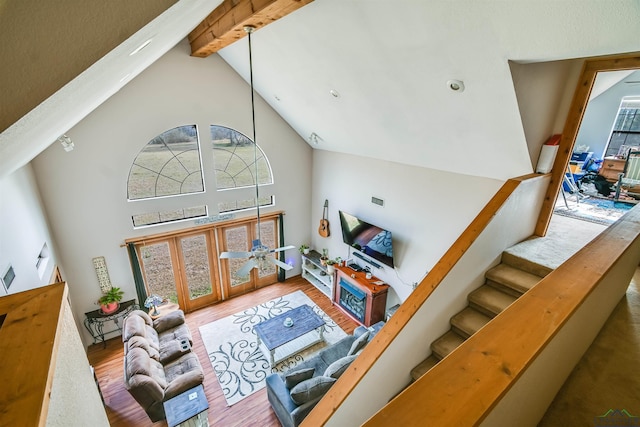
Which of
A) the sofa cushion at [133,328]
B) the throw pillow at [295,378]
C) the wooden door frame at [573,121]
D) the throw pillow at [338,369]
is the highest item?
the wooden door frame at [573,121]

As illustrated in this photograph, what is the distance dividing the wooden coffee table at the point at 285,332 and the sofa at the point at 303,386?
57cm

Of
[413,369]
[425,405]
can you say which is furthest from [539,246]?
[425,405]

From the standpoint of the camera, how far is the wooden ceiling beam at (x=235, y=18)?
2488mm

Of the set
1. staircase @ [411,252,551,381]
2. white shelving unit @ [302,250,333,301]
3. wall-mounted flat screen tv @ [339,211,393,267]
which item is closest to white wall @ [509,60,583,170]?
staircase @ [411,252,551,381]

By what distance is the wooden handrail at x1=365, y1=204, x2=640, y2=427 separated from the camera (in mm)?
701

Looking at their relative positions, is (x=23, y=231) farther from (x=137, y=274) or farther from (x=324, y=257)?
(x=324, y=257)

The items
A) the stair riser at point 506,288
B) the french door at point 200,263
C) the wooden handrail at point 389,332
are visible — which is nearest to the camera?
the wooden handrail at point 389,332

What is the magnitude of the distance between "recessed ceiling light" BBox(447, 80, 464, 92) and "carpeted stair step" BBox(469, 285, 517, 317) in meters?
1.93

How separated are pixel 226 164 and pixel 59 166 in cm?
262

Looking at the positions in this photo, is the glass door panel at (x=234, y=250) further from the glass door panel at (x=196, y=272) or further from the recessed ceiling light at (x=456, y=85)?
the recessed ceiling light at (x=456, y=85)

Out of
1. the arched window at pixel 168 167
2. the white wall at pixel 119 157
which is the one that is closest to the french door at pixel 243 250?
the white wall at pixel 119 157

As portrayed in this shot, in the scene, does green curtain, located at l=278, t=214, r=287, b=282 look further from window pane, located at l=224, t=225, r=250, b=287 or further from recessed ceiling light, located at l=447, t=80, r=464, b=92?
recessed ceiling light, located at l=447, t=80, r=464, b=92

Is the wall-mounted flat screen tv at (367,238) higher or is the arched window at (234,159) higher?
the arched window at (234,159)

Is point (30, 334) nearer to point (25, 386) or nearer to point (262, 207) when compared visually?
point (25, 386)
